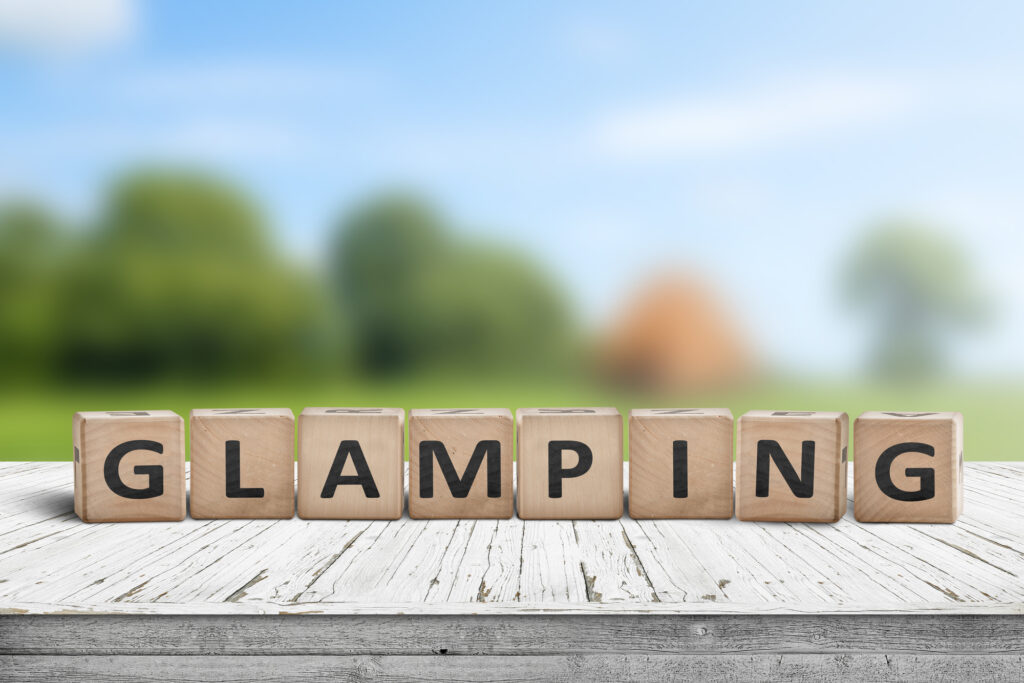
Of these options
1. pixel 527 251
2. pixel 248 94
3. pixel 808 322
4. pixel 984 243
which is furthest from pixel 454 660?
pixel 984 243

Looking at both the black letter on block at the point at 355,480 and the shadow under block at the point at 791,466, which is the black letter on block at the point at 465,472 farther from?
the shadow under block at the point at 791,466

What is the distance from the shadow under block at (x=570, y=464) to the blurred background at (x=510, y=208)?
1.38 metres

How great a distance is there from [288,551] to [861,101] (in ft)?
8.44

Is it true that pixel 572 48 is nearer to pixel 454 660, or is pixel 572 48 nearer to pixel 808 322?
pixel 808 322

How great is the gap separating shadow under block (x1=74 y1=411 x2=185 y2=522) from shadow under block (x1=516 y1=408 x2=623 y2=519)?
0.70m

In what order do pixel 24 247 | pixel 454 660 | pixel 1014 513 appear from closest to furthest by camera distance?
pixel 454 660
pixel 1014 513
pixel 24 247

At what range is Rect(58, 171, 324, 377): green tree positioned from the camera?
10.1 ft

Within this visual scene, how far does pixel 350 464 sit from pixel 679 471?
67 cm

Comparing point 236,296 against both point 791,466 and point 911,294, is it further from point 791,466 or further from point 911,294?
point 911,294

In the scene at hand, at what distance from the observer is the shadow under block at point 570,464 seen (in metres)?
1.61

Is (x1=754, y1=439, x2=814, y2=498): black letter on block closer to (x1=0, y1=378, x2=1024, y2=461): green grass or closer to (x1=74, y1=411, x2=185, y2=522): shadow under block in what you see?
(x1=74, y1=411, x2=185, y2=522): shadow under block

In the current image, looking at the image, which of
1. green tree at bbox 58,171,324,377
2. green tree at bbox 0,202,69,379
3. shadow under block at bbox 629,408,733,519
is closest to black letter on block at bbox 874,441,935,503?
shadow under block at bbox 629,408,733,519

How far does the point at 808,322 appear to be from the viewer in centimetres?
296

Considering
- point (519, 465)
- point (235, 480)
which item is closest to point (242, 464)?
point (235, 480)
